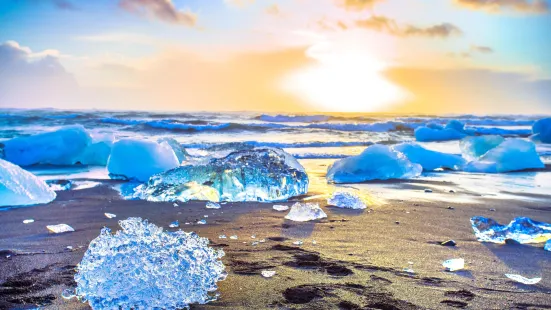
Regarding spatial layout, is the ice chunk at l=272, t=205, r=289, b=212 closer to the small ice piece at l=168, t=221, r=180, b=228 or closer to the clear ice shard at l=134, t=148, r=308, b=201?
the clear ice shard at l=134, t=148, r=308, b=201

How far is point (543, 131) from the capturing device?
45.1 ft

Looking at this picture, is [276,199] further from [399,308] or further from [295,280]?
[399,308]

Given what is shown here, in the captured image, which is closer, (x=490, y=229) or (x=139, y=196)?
(x=490, y=229)

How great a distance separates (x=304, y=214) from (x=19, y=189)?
2160 millimetres

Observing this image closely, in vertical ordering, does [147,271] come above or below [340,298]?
above

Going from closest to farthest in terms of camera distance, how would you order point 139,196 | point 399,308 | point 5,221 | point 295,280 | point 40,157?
point 399,308
point 295,280
point 5,221
point 139,196
point 40,157

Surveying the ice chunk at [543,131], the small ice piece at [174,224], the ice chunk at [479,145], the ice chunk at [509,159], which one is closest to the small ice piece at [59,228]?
the small ice piece at [174,224]

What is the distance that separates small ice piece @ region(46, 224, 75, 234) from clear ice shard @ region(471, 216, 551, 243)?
2.31m

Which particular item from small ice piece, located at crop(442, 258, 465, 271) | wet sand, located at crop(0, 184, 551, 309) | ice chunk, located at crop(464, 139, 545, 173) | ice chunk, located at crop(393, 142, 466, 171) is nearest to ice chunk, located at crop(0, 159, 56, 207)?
wet sand, located at crop(0, 184, 551, 309)

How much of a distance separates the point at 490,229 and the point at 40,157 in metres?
5.57

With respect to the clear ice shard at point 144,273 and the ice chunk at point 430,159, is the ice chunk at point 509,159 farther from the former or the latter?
the clear ice shard at point 144,273

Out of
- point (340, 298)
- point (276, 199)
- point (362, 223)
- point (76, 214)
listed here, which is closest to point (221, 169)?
point (276, 199)

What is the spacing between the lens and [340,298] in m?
1.61

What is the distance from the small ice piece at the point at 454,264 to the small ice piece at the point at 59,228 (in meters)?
2.02
